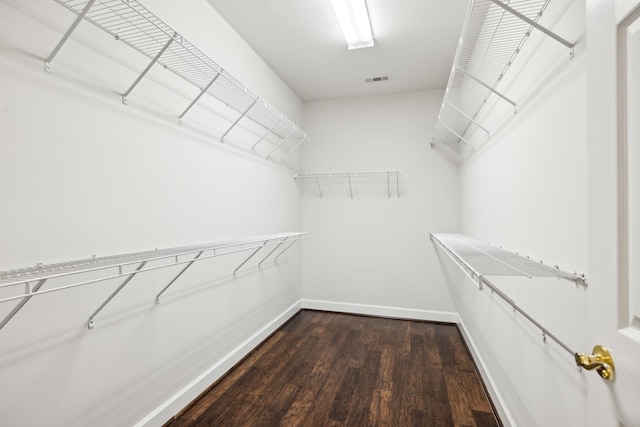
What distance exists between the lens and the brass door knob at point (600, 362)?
1.76ft

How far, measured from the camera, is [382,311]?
3.32 meters

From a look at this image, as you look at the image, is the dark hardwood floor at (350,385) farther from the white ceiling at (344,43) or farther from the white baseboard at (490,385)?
the white ceiling at (344,43)

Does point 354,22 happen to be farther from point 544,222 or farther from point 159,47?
point 544,222

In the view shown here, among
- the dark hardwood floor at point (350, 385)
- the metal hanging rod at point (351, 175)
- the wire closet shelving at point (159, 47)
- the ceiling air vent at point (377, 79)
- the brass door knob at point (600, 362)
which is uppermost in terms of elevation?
the ceiling air vent at point (377, 79)

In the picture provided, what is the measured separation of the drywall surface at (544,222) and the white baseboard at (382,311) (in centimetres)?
130

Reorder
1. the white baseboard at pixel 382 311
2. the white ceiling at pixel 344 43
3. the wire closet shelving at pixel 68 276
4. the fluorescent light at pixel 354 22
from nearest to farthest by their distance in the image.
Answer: the wire closet shelving at pixel 68 276 < the fluorescent light at pixel 354 22 < the white ceiling at pixel 344 43 < the white baseboard at pixel 382 311

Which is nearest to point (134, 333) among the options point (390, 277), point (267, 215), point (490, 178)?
point (267, 215)

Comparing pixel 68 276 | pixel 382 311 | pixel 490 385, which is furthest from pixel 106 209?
pixel 382 311

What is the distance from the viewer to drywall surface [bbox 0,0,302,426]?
1.01 meters

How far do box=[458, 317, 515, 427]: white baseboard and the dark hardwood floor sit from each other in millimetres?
55

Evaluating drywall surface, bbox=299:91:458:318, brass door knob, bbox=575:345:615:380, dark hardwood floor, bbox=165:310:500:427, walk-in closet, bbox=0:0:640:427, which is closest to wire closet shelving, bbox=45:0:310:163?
walk-in closet, bbox=0:0:640:427

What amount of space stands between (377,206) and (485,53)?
6.59 ft

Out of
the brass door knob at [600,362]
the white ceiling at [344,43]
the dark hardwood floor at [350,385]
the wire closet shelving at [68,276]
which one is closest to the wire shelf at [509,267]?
the brass door knob at [600,362]

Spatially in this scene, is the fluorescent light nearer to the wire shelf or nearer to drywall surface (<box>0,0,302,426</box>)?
drywall surface (<box>0,0,302,426</box>)
